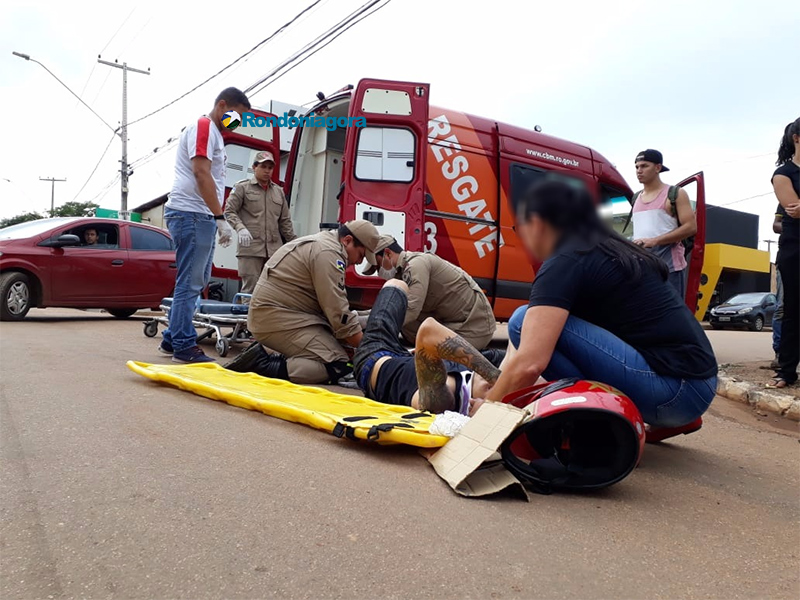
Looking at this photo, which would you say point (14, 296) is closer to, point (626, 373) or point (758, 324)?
point (626, 373)

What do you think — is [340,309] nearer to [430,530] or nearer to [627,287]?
[627,287]

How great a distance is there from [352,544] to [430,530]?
0.24m

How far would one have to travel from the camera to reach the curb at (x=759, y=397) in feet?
13.1

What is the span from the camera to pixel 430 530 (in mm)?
1717

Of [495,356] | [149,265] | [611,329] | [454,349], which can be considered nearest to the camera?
[611,329]

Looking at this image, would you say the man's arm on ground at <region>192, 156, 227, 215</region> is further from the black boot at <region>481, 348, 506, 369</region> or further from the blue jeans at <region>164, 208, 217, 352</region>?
the black boot at <region>481, 348, 506, 369</region>

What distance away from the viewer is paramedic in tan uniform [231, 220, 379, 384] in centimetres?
404

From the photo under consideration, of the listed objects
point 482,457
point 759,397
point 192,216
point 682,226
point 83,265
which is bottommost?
point 759,397

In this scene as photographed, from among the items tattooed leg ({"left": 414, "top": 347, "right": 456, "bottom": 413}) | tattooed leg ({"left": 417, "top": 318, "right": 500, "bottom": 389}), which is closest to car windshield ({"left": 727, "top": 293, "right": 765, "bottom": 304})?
tattooed leg ({"left": 414, "top": 347, "right": 456, "bottom": 413})

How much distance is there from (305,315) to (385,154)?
2.11 metres

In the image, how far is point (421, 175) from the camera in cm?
561

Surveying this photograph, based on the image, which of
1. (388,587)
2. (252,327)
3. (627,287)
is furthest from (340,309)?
(388,587)

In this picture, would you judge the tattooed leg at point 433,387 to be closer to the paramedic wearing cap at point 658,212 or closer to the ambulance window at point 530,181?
the ambulance window at point 530,181

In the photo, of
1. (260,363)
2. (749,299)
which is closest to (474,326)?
(260,363)
